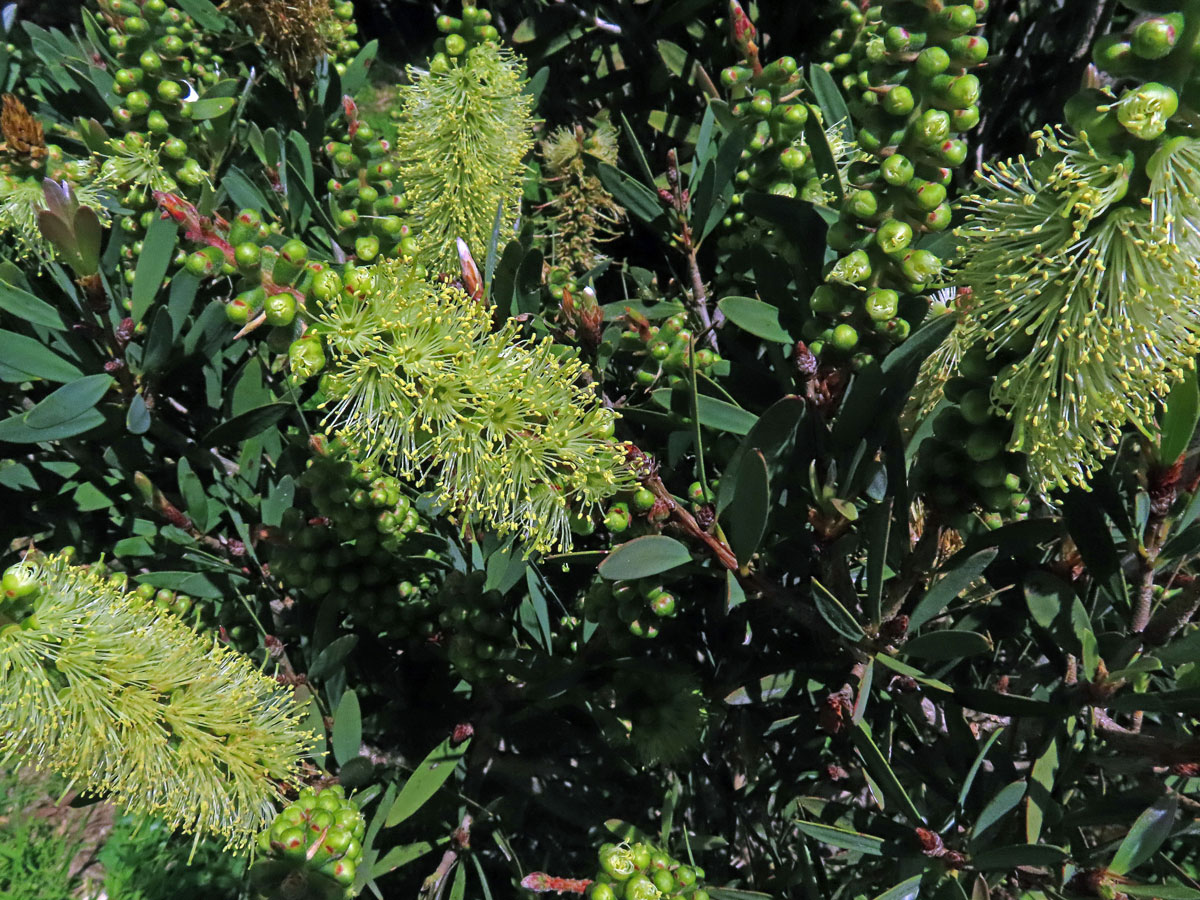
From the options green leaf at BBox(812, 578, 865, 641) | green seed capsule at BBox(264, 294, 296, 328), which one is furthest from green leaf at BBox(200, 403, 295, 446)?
green leaf at BBox(812, 578, 865, 641)

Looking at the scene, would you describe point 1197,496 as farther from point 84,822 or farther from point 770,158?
point 84,822

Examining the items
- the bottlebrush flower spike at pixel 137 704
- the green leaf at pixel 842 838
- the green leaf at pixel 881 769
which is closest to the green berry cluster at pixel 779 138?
the green leaf at pixel 881 769

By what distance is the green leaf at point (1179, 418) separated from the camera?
965 mm

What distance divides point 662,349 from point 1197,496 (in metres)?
0.74

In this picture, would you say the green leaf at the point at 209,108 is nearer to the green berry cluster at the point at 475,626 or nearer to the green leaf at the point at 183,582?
the green leaf at the point at 183,582

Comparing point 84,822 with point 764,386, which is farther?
point 84,822

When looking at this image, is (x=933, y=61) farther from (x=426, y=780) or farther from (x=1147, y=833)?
(x=426, y=780)

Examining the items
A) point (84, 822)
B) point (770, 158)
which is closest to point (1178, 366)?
point (770, 158)

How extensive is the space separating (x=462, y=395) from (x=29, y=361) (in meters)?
0.86

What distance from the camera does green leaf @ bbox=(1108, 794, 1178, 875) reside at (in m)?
1.05

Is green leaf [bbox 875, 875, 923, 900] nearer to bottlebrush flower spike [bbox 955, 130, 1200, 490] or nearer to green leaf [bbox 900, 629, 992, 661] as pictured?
green leaf [bbox 900, 629, 992, 661]

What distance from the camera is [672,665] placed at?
4.83ft

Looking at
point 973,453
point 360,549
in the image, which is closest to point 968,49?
point 973,453

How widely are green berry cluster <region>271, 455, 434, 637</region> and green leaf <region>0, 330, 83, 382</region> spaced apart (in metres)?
0.46
